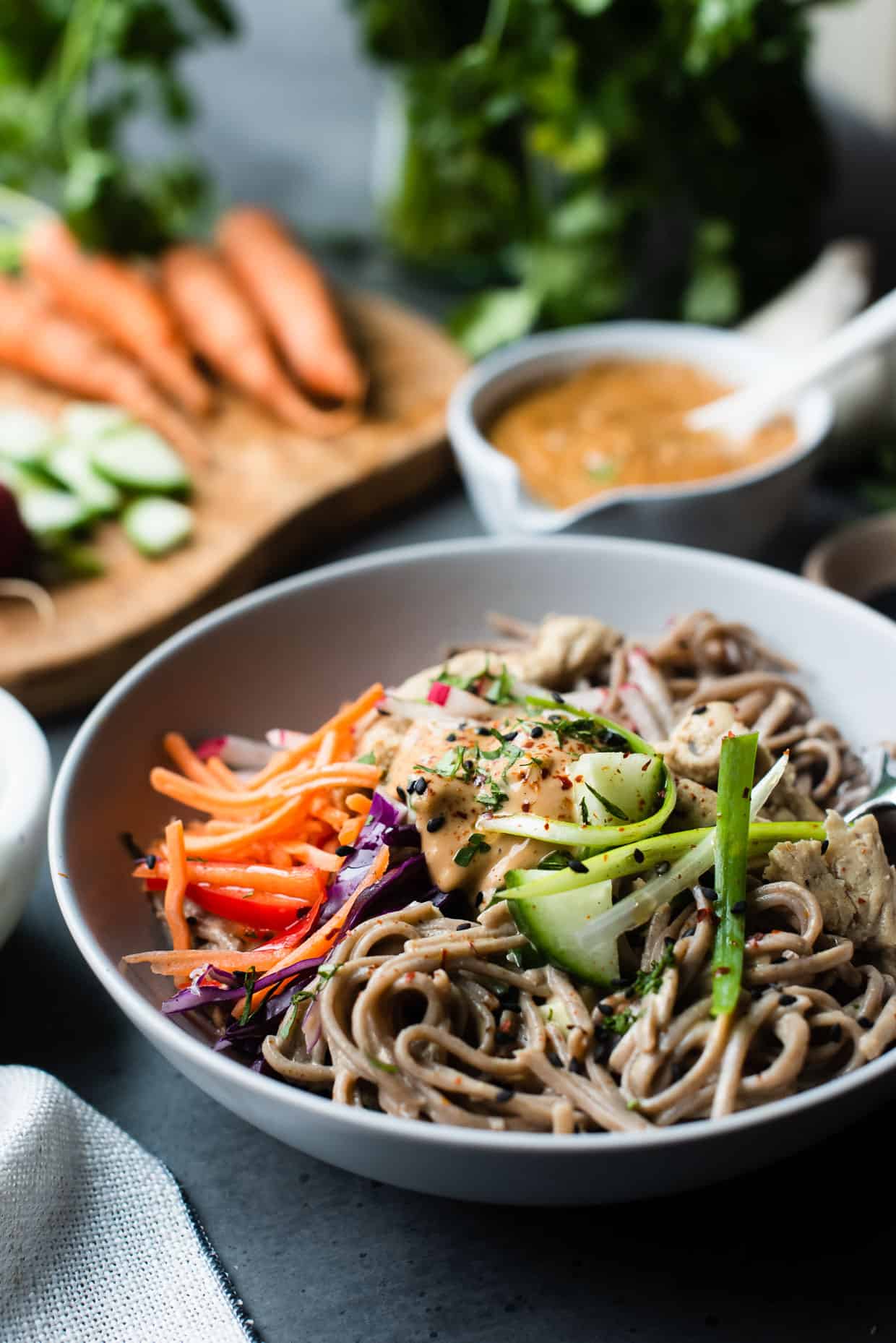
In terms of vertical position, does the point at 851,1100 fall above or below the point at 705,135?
below

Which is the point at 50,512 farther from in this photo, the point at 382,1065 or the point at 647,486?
the point at 382,1065

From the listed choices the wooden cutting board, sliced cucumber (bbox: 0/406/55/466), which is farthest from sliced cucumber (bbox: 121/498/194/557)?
sliced cucumber (bbox: 0/406/55/466)

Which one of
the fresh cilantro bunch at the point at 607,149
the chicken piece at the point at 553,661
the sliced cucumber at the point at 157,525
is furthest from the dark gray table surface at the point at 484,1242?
the fresh cilantro bunch at the point at 607,149

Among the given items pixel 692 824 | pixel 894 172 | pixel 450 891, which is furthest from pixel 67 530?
pixel 894 172

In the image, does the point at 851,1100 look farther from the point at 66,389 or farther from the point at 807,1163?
the point at 66,389

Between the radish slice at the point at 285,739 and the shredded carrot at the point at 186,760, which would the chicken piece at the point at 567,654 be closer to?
the radish slice at the point at 285,739

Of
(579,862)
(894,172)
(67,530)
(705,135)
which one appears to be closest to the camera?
(579,862)
